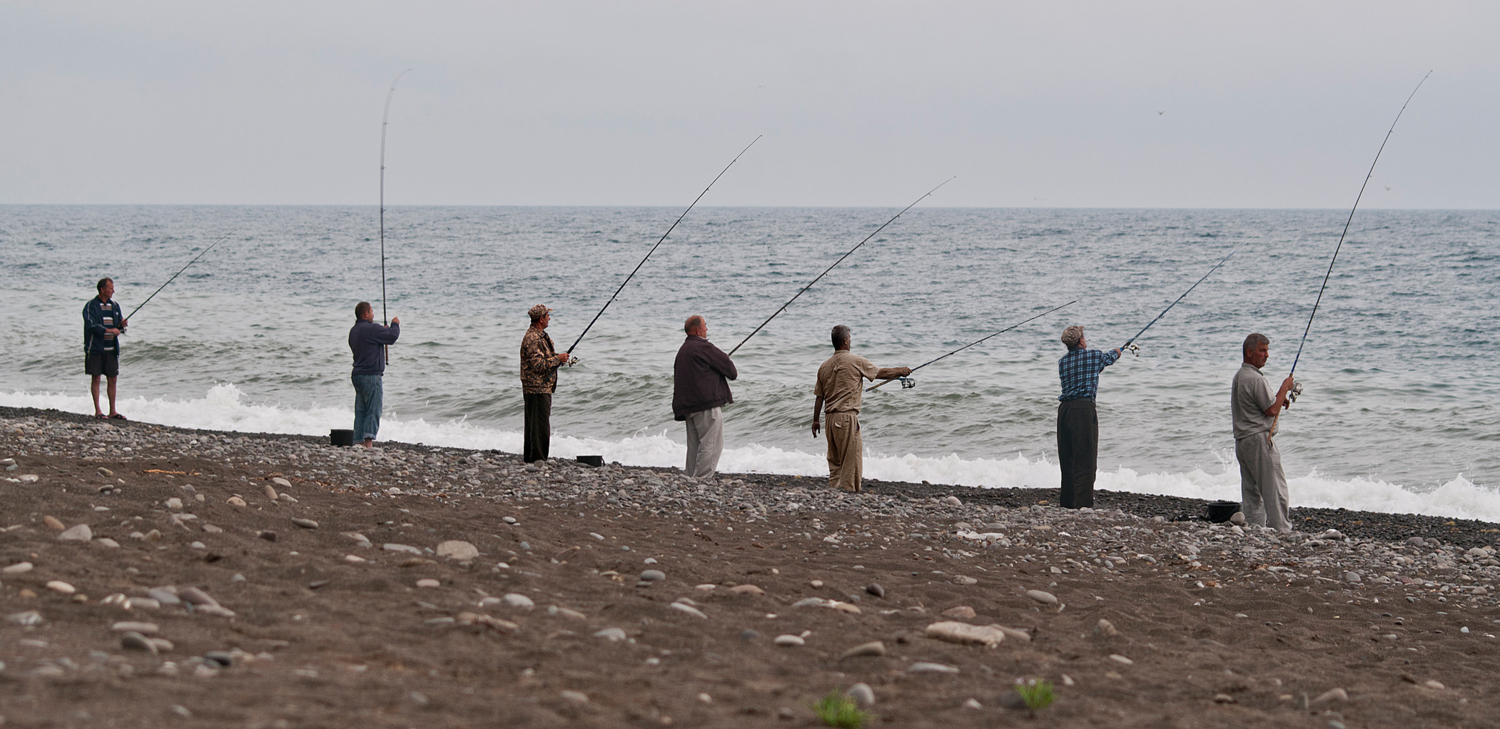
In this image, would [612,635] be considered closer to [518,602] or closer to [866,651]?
[518,602]

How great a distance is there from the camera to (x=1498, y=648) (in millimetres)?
5328

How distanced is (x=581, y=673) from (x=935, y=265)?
42.0 metres

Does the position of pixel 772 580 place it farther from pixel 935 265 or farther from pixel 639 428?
pixel 935 265

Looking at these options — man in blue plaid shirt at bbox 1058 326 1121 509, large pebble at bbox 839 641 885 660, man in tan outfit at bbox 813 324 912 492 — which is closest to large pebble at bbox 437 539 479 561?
large pebble at bbox 839 641 885 660

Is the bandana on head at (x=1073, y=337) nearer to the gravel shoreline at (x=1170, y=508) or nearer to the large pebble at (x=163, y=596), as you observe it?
the gravel shoreline at (x=1170, y=508)

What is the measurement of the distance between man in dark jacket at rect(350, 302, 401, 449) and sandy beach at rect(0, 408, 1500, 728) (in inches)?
84.9

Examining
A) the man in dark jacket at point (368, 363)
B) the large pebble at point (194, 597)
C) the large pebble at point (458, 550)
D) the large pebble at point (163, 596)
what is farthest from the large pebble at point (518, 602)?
the man in dark jacket at point (368, 363)

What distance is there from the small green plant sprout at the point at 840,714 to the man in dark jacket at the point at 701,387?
20.2 ft

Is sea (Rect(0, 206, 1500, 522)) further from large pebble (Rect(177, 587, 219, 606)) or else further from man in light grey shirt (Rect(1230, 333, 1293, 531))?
large pebble (Rect(177, 587, 219, 606))

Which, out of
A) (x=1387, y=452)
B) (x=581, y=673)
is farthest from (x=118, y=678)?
(x=1387, y=452)

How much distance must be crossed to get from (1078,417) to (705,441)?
10.7ft

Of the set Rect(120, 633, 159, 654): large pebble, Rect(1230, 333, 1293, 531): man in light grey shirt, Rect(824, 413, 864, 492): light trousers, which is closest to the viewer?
Rect(120, 633, 159, 654): large pebble

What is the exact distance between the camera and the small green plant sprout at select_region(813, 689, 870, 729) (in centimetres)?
311

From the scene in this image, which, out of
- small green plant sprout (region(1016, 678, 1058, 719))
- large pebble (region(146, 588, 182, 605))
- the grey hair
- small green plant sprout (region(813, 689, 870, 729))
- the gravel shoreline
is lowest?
the gravel shoreline
